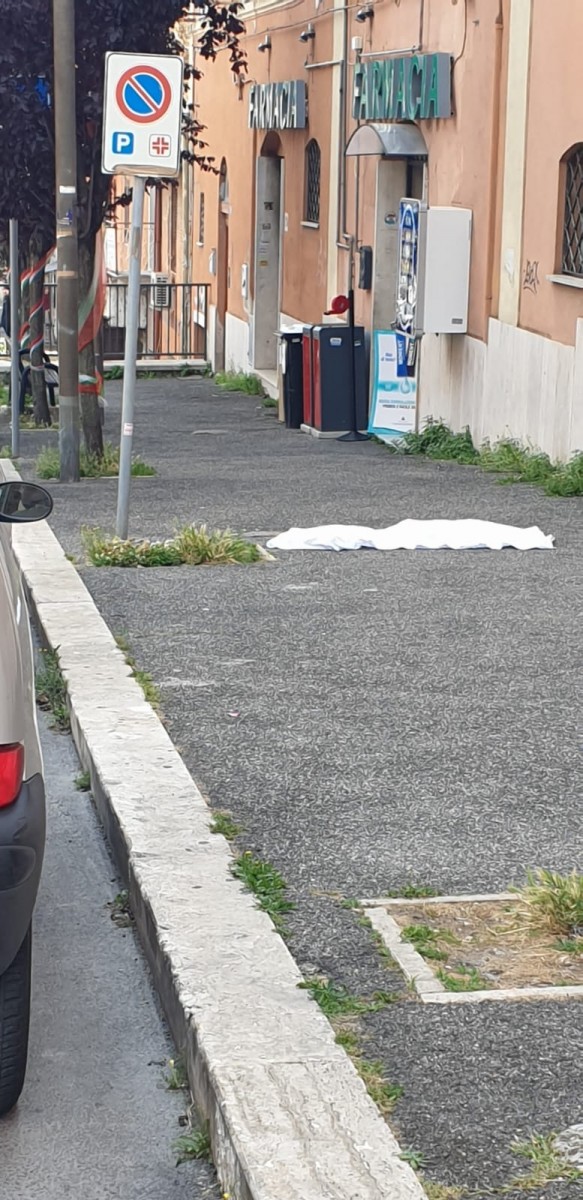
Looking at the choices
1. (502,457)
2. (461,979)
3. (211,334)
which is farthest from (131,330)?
(211,334)

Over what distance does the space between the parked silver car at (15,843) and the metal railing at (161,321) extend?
25.5 meters

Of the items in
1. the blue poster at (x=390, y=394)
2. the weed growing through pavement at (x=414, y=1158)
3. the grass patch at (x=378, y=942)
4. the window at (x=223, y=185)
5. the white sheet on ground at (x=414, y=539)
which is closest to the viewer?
the weed growing through pavement at (x=414, y=1158)

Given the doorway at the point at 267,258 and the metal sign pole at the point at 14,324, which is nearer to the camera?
the metal sign pole at the point at 14,324

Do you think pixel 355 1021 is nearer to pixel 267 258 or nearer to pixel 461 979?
pixel 461 979

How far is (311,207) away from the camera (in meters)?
23.5

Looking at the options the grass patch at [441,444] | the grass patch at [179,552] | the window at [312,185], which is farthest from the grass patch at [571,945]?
the window at [312,185]

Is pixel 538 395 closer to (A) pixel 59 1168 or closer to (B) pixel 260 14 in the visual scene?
(A) pixel 59 1168

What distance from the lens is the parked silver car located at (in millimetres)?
3451

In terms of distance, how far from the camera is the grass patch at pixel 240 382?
25.9 metres

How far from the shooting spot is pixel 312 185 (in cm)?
2348

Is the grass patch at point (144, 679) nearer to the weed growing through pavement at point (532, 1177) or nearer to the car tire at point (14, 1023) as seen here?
the car tire at point (14, 1023)

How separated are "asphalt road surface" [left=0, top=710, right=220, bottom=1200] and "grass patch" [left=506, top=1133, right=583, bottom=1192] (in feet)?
1.92

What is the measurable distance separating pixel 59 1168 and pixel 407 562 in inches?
258

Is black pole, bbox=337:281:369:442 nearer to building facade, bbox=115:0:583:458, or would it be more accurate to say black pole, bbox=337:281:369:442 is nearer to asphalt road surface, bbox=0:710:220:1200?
building facade, bbox=115:0:583:458
